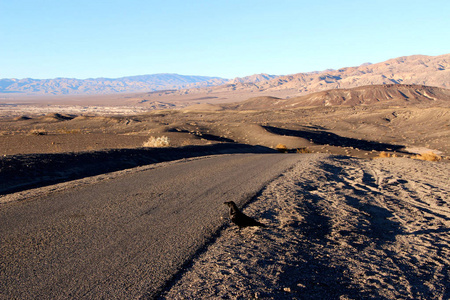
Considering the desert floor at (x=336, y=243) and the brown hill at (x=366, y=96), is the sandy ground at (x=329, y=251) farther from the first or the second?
the brown hill at (x=366, y=96)

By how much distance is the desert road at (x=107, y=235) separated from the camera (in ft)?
14.3

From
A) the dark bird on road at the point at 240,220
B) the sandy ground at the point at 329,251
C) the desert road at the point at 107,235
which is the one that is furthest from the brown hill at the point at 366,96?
the dark bird on road at the point at 240,220

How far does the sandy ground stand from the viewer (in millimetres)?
4434

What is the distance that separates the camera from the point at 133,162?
16.8 m

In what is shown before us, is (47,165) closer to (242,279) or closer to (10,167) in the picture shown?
(10,167)

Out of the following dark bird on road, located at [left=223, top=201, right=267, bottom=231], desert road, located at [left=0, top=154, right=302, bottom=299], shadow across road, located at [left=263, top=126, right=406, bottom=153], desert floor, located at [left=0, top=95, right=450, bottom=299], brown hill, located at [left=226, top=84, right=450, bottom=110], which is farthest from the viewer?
brown hill, located at [left=226, top=84, right=450, bottom=110]

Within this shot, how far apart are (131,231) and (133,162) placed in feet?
35.9

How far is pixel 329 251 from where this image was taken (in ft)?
18.9

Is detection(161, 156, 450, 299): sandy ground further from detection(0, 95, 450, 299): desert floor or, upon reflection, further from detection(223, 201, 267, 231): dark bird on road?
detection(223, 201, 267, 231): dark bird on road

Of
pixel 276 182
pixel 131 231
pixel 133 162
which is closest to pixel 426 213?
pixel 276 182

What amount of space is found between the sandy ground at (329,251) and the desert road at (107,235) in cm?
53

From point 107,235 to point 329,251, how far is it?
3795mm

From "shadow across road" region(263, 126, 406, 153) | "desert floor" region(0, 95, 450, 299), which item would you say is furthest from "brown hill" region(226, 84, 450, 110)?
"desert floor" region(0, 95, 450, 299)

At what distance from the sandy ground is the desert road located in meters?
0.53
